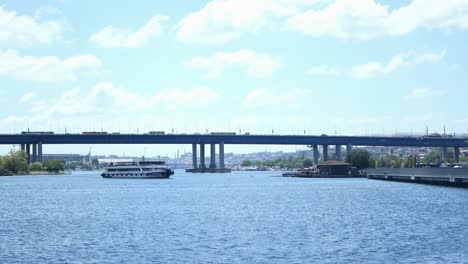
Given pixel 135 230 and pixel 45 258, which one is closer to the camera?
pixel 45 258

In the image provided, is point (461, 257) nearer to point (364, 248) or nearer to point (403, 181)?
point (364, 248)

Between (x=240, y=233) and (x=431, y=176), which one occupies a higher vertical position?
(x=431, y=176)

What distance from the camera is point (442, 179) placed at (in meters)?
137

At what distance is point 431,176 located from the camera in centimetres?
14575

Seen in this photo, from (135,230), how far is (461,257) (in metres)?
28.4

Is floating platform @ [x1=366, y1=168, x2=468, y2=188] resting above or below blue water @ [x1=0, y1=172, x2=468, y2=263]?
above

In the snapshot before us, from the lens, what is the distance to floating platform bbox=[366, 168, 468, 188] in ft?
415

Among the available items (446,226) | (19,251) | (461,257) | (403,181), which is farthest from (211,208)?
(403,181)

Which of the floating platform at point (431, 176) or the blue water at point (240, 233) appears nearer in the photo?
the blue water at point (240, 233)

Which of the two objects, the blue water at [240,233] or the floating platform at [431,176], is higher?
the floating platform at [431,176]

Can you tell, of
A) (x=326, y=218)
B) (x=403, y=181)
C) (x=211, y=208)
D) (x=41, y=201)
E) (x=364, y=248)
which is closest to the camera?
(x=364, y=248)

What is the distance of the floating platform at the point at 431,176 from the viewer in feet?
415

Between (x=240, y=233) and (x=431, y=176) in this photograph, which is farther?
(x=431, y=176)

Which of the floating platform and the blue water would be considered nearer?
the blue water
